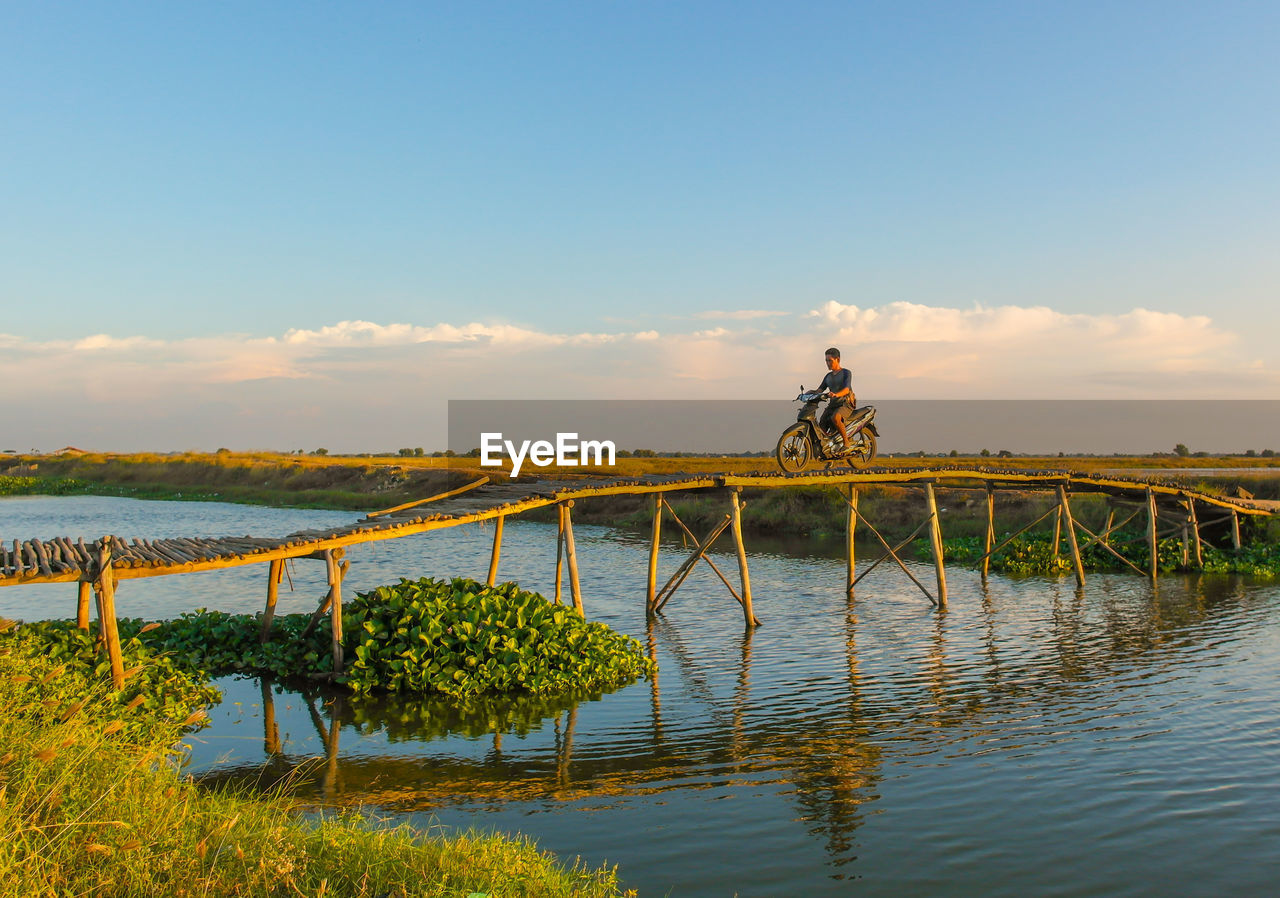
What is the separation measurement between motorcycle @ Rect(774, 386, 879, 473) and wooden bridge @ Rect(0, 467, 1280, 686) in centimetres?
30

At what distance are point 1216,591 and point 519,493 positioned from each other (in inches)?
718

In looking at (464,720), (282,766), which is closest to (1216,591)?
(464,720)


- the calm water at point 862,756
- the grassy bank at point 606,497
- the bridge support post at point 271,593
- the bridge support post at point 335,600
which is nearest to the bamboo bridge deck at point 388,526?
the bridge support post at point 335,600

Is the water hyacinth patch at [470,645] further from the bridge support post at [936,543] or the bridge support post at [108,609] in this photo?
the bridge support post at [936,543]

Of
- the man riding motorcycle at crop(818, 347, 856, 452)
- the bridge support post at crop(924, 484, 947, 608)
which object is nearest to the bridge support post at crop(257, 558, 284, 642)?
the man riding motorcycle at crop(818, 347, 856, 452)

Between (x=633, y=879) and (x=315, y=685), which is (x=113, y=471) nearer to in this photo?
(x=315, y=685)

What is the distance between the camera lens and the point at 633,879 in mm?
6910

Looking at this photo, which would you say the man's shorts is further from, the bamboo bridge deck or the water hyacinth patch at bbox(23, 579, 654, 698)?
the water hyacinth patch at bbox(23, 579, 654, 698)

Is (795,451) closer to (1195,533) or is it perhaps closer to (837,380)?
(837,380)

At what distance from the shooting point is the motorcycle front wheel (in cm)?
1666

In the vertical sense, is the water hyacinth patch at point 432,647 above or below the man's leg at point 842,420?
below

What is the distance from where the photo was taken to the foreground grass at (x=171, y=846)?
4.81 metres

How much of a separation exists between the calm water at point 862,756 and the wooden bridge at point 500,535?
1708 mm

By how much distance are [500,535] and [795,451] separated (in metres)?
5.71
